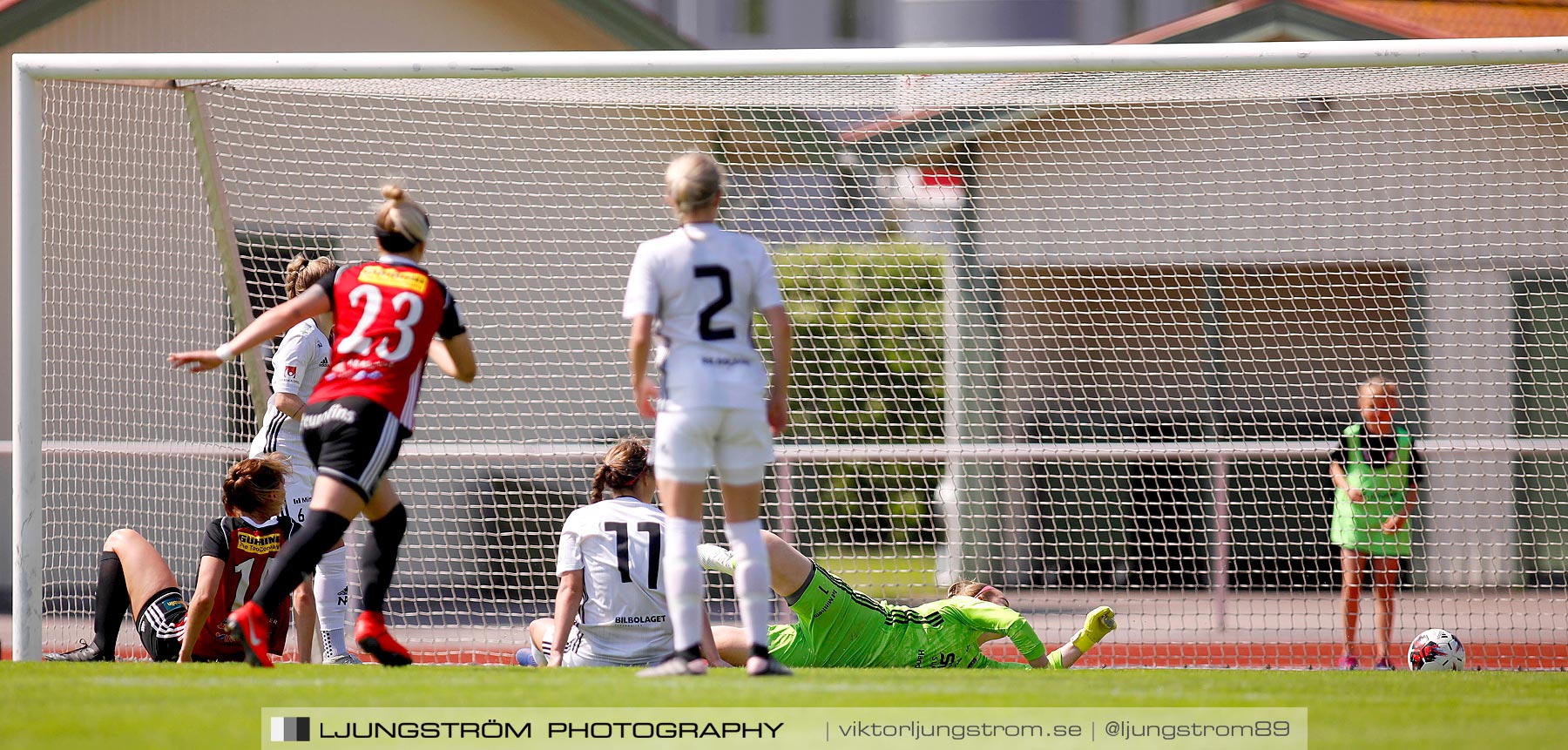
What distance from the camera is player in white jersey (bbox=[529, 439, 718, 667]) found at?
566cm

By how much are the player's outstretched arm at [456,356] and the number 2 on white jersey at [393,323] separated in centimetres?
15

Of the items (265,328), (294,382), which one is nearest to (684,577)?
(265,328)

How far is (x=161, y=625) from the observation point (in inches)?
233

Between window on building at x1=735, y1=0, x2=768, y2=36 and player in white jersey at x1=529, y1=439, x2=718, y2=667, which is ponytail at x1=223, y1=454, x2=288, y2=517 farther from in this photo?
window on building at x1=735, y1=0, x2=768, y2=36

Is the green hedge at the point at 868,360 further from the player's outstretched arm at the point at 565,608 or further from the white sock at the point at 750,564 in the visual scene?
the white sock at the point at 750,564

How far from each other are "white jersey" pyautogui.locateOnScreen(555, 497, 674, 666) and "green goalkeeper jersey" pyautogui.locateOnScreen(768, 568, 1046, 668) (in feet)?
1.78

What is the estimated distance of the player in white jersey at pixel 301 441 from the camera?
236 inches

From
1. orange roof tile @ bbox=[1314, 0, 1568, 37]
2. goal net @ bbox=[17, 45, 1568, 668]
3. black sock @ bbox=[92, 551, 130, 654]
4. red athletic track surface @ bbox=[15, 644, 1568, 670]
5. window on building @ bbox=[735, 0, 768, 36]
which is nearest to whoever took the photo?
black sock @ bbox=[92, 551, 130, 654]

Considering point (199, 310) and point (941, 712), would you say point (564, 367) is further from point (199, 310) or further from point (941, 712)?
point (941, 712)

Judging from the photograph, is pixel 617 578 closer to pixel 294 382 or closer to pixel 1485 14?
Answer: pixel 294 382

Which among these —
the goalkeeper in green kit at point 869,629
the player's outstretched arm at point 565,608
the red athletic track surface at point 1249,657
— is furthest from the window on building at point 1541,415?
the player's outstretched arm at point 565,608

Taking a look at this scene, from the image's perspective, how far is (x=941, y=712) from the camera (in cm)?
376

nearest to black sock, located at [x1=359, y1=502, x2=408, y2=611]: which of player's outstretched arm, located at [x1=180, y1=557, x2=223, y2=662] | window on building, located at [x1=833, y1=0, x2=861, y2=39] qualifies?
player's outstretched arm, located at [x1=180, y1=557, x2=223, y2=662]

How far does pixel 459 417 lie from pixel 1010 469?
4021 millimetres
